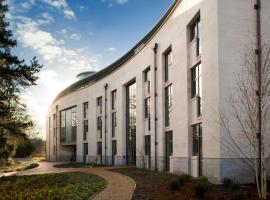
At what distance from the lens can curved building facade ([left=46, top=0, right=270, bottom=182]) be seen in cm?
1758

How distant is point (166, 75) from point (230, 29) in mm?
10352

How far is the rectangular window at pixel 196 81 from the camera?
2053 centimetres

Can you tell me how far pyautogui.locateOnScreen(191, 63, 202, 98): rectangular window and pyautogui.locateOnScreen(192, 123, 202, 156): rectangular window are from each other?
1.78m

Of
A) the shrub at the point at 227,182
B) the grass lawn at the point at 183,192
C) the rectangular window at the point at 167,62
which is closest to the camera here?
the grass lawn at the point at 183,192

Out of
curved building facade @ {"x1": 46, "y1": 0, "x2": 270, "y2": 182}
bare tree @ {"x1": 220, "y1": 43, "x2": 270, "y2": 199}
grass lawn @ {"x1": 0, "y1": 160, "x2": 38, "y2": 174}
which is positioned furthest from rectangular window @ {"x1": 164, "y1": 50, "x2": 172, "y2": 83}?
grass lawn @ {"x1": 0, "y1": 160, "x2": 38, "y2": 174}

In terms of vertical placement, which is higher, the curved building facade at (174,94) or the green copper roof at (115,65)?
the green copper roof at (115,65)

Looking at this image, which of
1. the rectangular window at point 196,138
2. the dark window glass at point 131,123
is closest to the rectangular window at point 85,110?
the dark window glass at point 131,123

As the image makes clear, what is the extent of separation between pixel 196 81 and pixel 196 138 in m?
3.17

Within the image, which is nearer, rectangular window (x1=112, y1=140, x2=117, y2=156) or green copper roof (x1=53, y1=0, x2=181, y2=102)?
green copper roof (x1=53, y1=0, x2=181, y2=102)

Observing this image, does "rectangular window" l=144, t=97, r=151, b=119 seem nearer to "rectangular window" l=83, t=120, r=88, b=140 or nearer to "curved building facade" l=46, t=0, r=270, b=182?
"curved building facade" l=46, t=0, r=270, b=182

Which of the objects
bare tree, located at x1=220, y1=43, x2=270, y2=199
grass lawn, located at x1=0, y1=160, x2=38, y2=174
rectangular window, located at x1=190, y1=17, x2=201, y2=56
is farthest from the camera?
grass lawn, located at x1=0, y1=160, x2=38, y2=174

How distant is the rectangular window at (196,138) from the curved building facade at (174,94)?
0.05 meters

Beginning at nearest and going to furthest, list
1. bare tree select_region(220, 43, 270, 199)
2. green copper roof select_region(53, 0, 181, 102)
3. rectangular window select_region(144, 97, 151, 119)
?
bare tree select_region(220, 43, 270, 199) < green copper roof select_region(53, 0, 181, 102) < rectangular window select_region(144, 97, 151, 119)

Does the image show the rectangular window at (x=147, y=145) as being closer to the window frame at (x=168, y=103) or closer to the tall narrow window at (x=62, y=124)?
the window frame at (x=168, y=103)
